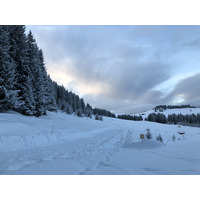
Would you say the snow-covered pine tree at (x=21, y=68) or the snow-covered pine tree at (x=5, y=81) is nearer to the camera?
the snow-covered pine tree at (x=5, y=81)

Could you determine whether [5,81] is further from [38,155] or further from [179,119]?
[179,119]

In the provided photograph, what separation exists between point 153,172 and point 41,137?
9000 mm

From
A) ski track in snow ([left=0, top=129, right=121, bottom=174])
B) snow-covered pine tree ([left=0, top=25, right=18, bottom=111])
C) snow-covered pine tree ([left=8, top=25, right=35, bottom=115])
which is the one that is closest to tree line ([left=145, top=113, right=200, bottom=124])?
snow-covered pine tree ([left=8, top=25, right=35, bottom=115])

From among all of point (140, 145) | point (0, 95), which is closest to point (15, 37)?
point (0, 95)

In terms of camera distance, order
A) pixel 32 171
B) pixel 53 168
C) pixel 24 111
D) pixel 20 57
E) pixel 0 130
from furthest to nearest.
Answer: pixel 20 57
pixel 24 111
pixel 0 130
pixel 53 168
pixel 32 171

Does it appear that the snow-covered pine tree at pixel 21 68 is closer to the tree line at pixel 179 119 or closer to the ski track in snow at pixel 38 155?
the ski track in snow at pixel 38 155

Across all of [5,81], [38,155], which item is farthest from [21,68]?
[38,155]

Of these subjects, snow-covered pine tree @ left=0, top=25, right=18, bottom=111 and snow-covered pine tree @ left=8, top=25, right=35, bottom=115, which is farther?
snow-covered pine tree @ left=8, top=25, right=35, bottom=115

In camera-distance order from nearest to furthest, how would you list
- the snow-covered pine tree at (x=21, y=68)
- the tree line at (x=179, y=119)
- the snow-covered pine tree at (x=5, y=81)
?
the snow-covered pine tree at (x=5, y=81), the snow-covered pine tree at (x=21, y=68), the tree line at (x=179, y=119)

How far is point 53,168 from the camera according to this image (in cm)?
308

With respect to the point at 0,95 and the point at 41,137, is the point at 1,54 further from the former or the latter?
the point at 41,137

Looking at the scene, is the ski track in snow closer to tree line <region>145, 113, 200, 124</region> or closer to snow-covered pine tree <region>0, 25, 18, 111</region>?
snow-covered pine tree <region>0, 25, 18, 111</region>

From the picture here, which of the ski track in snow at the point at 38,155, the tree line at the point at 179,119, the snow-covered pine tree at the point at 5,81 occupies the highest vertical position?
the snow-covered pine tree at the point at 5,81

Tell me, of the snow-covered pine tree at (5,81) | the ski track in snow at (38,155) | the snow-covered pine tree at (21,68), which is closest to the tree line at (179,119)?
the snow-covered pine tree at (21,68)
